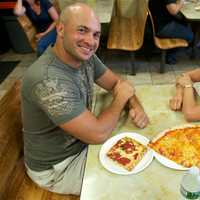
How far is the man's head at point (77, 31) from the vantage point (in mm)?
1125

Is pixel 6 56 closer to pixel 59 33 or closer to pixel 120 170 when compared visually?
pixel 59 33

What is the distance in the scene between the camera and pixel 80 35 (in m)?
1.15

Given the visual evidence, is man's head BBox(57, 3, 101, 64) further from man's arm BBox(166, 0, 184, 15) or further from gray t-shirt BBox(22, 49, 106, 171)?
man's arm BBox(166, 0, 184, 15)

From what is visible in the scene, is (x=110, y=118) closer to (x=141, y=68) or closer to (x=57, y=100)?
(x=57, y=100)

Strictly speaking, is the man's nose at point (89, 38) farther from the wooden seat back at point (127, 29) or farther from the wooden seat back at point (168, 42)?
the wooden seat back at point (168, 42)

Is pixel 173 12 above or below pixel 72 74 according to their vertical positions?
below

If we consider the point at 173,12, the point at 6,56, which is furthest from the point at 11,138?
the point at 6,56

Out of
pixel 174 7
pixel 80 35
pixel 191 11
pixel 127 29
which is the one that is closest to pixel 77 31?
pixel 80 35

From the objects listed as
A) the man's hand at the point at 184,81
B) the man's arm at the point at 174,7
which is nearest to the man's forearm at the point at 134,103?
the man's hand at the point at 184,81

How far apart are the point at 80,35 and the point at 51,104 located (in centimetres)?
34

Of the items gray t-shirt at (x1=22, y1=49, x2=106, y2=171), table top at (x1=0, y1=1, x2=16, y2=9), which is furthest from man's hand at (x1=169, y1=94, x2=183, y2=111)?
table top at (x1=0, y1=1, x2=16, y2=9)

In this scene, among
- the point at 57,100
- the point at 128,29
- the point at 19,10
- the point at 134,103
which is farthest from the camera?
the point at 128,29

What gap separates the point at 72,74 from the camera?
3.90 feet

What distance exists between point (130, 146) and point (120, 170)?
14 cm
